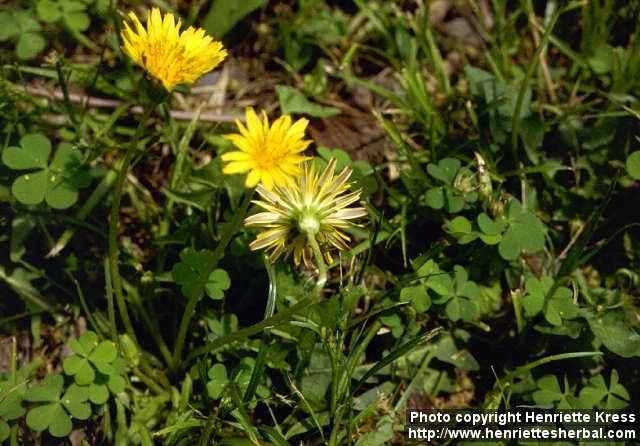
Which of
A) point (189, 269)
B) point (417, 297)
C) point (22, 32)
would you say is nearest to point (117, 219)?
point (189, 269)

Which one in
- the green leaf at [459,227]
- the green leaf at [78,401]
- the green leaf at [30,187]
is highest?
the green leaf at [459,227]

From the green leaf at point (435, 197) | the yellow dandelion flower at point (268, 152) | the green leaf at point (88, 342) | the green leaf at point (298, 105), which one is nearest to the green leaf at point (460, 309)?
the green leaf at point (435, 197)

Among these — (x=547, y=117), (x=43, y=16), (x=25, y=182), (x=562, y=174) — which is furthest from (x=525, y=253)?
(x=43, y=16)

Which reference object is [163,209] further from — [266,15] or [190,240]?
[266,15]

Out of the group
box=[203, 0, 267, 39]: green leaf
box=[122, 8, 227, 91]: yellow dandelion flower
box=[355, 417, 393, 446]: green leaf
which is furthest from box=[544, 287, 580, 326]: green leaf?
box=[203, 0, 267, 39]: green leaf

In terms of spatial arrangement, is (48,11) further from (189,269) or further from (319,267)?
(319,267)

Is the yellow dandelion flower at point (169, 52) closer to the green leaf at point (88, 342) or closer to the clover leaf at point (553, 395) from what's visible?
the green leaf at point (88, 342)
